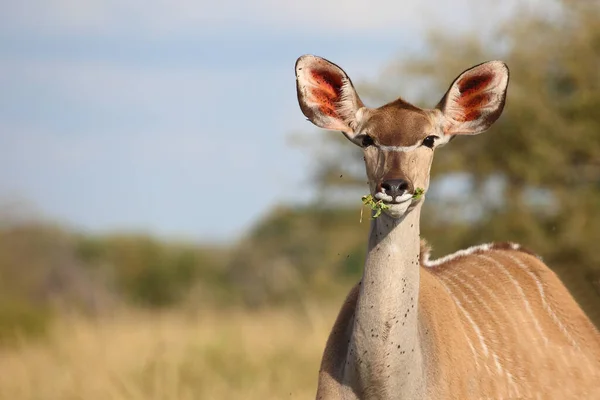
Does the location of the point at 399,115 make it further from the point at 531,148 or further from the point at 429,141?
the point at 531,148

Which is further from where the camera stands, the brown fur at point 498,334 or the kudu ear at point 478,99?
the kudu ear at point 478,99

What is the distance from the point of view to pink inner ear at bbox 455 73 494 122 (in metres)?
4.40

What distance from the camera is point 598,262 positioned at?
527 inches

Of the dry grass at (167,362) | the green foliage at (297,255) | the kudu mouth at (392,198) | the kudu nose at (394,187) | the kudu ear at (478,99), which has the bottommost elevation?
the green foliage at (297,255)

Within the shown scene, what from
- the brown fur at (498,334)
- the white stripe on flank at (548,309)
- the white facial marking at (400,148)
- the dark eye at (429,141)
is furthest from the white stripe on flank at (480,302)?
the white facial marking at (400,148)

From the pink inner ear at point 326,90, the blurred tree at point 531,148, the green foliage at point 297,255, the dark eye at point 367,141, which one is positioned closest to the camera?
the dark eye at point 367,141

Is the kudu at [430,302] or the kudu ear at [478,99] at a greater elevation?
the kudu ear at [478,99]

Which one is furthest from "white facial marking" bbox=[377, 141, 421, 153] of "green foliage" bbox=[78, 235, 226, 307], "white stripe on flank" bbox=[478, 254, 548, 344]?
"green foliage" bbox=[78, 235, 226, 307]

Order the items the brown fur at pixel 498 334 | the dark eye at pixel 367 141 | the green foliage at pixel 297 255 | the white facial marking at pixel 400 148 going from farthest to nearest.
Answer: the green foliage at pixel 297 255 → the brown fur at pixel 498 334 → the dark eye at pixel 367 141 → the white facial marking at pixel 400 148

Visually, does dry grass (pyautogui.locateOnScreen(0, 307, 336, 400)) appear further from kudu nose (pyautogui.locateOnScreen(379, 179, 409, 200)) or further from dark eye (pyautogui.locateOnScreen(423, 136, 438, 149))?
kudu nose (pyautogui.locateOnScreen(379, 179, 409, 200))

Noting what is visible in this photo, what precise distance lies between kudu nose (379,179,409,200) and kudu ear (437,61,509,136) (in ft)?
2.36

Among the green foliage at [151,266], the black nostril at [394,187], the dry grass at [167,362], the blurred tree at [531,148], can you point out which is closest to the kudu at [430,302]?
the black nostril at [394,187]

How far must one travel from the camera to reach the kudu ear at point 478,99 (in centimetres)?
438

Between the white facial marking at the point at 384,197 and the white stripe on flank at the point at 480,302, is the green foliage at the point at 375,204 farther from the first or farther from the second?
the white stripe on flank at the point at 480,302
